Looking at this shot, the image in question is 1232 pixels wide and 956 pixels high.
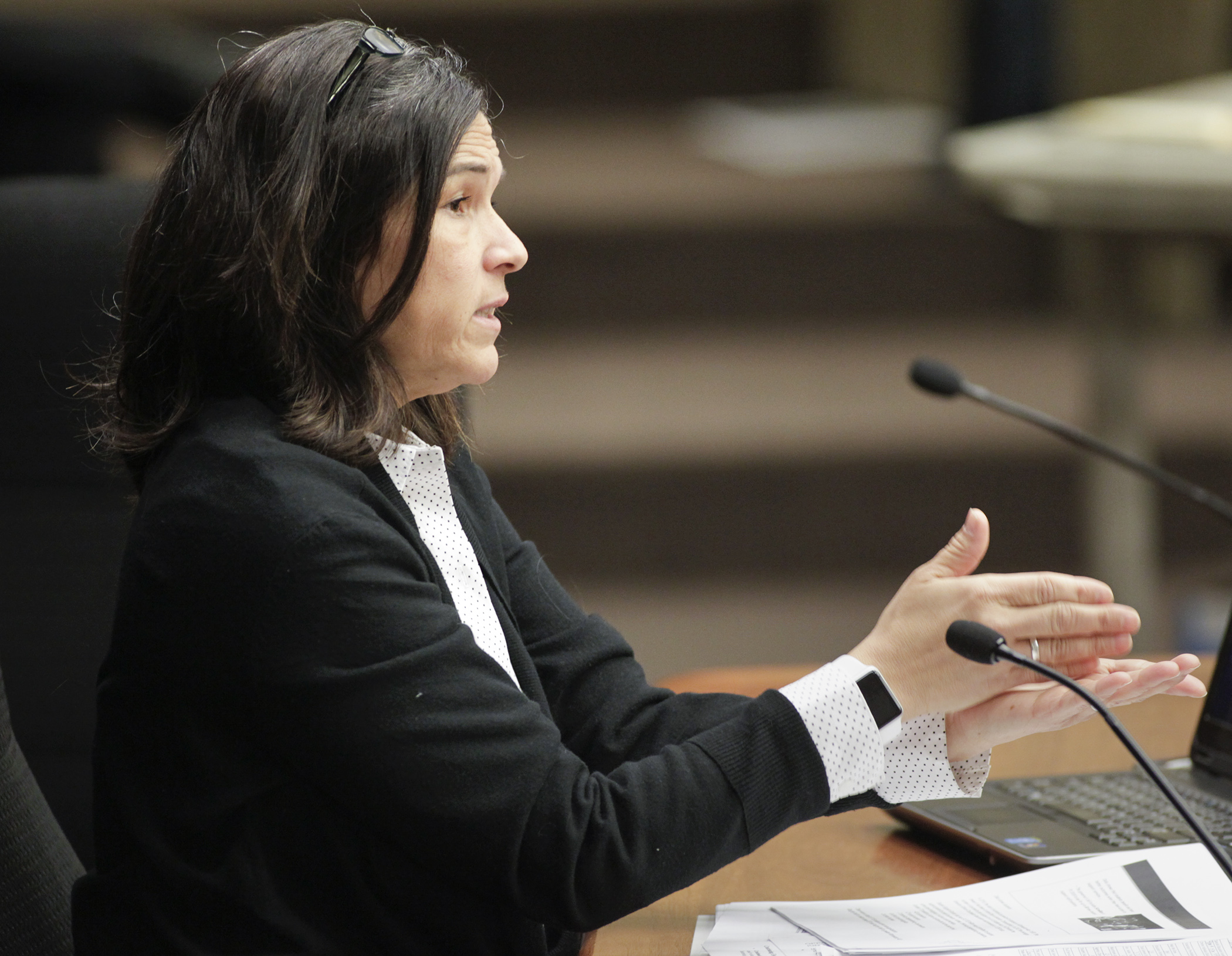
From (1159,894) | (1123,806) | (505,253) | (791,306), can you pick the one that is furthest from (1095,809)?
(791,306)

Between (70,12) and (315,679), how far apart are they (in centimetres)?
327

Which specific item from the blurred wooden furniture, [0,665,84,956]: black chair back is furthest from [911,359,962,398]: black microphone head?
the blurred wooden furniture

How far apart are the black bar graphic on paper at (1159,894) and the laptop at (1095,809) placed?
0.03 meters

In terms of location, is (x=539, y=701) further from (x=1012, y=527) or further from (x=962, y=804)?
(x=1012, y=527)

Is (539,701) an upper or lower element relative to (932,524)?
upper

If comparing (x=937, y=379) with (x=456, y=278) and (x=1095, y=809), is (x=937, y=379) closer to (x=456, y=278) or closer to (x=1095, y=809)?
(x=1095, y=809)

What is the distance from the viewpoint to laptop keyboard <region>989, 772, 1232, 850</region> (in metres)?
0.92

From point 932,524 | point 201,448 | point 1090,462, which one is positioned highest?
point 201,448

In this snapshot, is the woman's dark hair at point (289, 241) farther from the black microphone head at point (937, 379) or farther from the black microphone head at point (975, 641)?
the black microphone head at point (937, 379)

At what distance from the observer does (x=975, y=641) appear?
2.47 feet

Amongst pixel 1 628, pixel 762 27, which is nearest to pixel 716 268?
pixel 762 27

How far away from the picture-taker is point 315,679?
0.74 meters

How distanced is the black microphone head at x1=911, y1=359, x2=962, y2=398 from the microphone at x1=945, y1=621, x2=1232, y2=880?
1.81ft

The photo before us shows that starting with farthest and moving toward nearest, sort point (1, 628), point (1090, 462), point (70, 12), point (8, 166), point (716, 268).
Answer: point (716, 268)
point (70, 12)
point (1090, 462)
point (8, 166)
point (1, 628)
